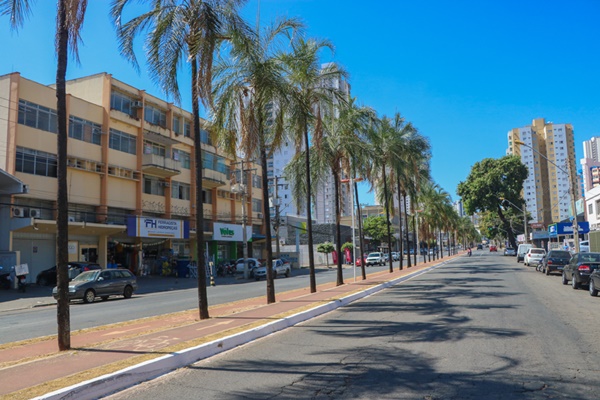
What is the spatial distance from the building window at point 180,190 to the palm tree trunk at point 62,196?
36.1 meters

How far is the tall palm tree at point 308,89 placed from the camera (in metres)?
17.6

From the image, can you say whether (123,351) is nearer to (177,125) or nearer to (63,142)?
(63,142)

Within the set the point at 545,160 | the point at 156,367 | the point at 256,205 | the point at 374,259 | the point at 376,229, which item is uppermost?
the point at 545,160

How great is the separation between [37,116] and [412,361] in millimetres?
31114

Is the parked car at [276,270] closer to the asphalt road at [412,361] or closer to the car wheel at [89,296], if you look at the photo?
the car wheel at [89,296]

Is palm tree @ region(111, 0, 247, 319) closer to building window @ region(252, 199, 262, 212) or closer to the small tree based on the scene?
building window @ region(252, 199, 262, 212)

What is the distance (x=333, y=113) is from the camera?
65.0 feet

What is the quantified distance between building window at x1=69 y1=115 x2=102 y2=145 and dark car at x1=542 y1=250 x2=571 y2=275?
32.5 meters

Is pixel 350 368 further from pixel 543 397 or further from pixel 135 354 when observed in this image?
pixel 135 354

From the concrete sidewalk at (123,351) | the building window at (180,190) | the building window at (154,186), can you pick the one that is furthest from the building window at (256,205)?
the concrete sidewalk at (123,351)

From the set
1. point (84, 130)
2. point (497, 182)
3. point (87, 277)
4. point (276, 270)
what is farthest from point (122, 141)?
point (497, 182)

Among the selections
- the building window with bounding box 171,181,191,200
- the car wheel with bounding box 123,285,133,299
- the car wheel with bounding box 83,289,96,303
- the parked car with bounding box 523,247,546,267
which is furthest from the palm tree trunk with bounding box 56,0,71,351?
the parked car with bounding box 523,247,546,267

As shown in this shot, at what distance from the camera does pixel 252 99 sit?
623 inches

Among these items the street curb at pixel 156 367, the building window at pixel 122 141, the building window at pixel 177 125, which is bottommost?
the street curb at pixel 156 367
